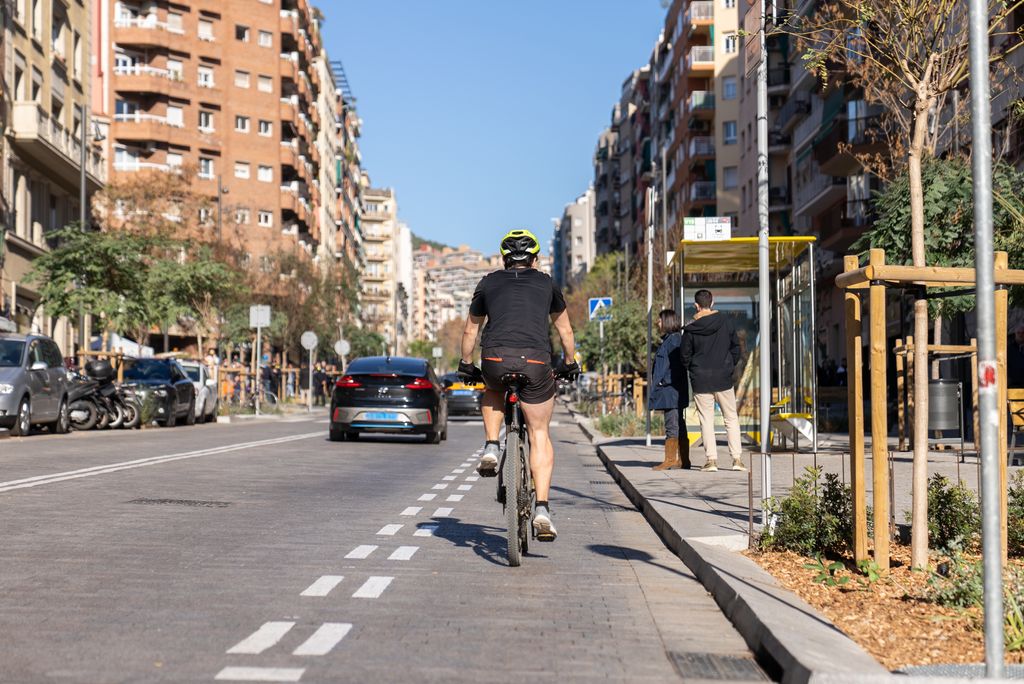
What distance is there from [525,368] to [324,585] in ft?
6.38

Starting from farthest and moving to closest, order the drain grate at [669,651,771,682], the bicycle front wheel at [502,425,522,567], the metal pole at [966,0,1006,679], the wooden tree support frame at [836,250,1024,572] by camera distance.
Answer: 1. the bicycle front wheel at [502,425,522,567]
2. the wooden tree support frame at [836,250,1024,572]
3. the drain grate at [669,651,771,682]
4. the metal pole at [966,0,1006,679]

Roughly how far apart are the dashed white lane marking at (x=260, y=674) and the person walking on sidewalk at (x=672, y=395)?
1198 centimetres

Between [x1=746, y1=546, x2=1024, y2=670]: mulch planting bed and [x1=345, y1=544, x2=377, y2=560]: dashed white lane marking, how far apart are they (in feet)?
8.27

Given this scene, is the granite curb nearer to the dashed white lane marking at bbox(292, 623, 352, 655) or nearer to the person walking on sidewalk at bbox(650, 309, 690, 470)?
the dashed white lane marking at bbox(292, 623, 352, 655)

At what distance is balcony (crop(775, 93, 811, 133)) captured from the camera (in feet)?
225

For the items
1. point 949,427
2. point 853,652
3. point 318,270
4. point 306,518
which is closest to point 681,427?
point 306,518

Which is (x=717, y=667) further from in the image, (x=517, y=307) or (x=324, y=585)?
(x=517, y=307)

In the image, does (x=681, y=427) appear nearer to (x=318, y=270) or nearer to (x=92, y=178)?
(x=92, y=178)

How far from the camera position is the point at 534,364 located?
959 centimetres

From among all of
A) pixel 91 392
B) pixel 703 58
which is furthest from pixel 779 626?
pixel 703 58

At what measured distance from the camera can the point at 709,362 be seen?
1734 cm

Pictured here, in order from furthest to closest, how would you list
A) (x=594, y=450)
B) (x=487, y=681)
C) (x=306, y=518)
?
(x=594, y=450)
(x=306, y=518)
(x=487, y=681)

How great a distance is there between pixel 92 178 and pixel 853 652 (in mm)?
47749

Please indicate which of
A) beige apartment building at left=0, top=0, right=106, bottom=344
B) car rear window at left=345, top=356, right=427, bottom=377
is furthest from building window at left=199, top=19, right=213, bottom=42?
car rear window at left=345, top=356, right=427, bottom=377
